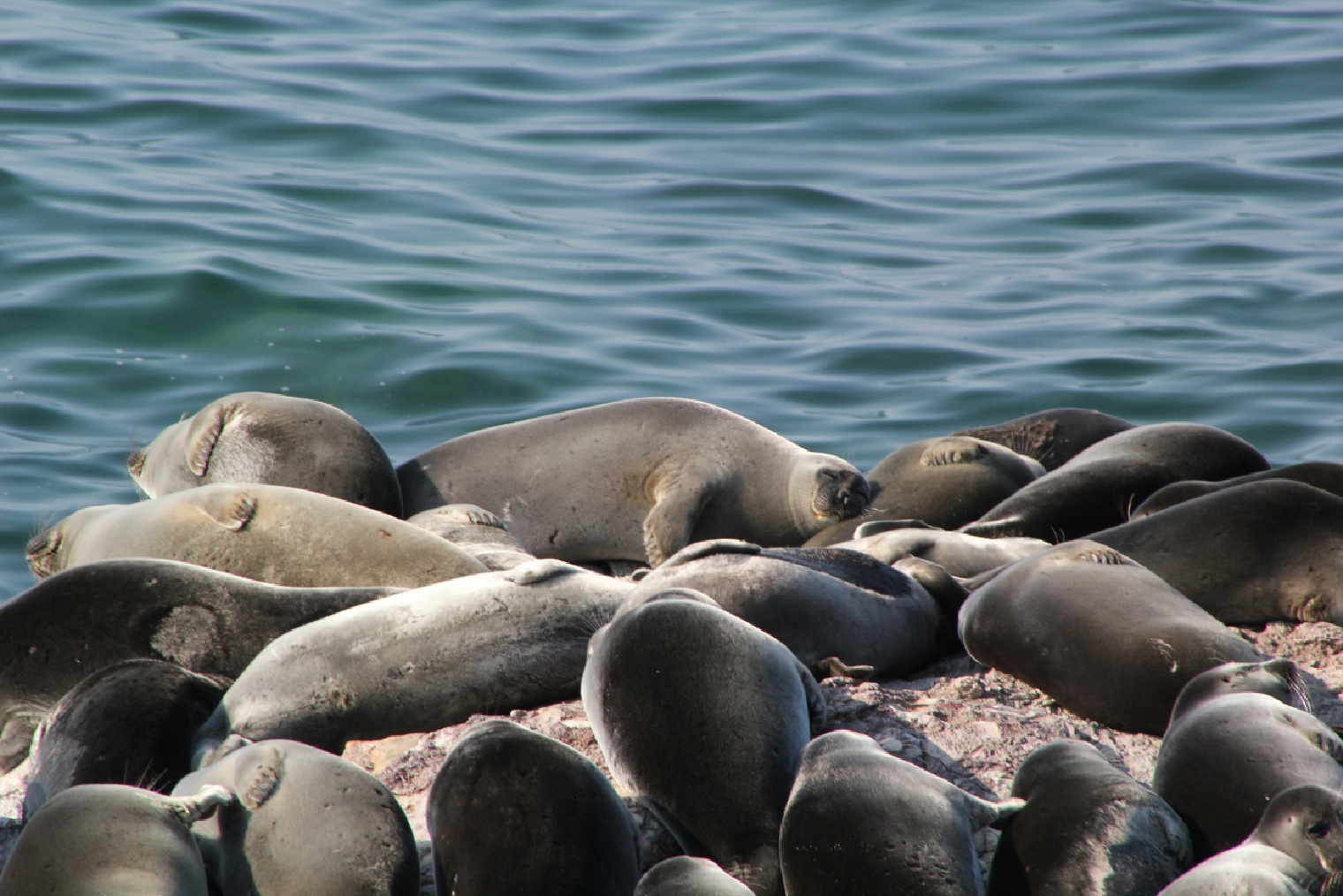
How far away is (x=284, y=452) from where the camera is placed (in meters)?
6.27

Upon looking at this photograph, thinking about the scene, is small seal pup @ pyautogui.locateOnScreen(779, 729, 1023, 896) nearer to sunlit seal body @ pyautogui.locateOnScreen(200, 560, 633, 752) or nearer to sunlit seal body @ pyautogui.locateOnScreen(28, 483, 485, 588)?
sunlit seal body @ pyautogui.locateOnScreen(200, 560, 633, 752)

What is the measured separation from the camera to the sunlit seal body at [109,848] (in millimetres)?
2596

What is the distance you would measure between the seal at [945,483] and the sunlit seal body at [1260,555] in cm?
164

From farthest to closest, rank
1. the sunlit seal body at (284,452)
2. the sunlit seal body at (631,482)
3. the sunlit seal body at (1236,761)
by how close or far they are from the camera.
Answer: the sunlit seal body at (631,482) < the sunlit seal body at (284,452) < the sunlit seal body at (1236,761)

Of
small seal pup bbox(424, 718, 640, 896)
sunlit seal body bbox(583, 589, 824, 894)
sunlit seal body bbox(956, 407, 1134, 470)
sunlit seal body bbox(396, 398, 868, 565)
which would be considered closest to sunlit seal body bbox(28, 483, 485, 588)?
sunlit seal body bbox(396, 398, 868, 565)

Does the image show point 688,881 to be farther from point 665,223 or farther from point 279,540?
point 665,223

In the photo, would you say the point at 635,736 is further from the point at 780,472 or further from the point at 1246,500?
the point at 780,472

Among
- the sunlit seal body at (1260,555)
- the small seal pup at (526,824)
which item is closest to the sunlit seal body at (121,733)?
the small seal pup at (526,824)

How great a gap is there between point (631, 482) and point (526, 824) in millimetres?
4172

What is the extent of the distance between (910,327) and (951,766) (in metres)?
7.23

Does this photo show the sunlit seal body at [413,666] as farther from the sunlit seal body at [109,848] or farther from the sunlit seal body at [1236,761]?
the sunlit seal body at [1236,761]

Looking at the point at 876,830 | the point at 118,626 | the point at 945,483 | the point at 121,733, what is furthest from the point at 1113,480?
the point at 121,733

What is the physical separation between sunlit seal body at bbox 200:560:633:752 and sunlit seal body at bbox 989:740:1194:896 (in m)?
1.32

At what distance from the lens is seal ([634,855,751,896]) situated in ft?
8.60
